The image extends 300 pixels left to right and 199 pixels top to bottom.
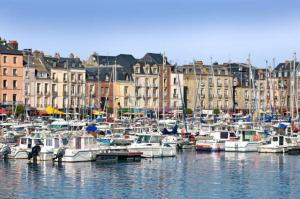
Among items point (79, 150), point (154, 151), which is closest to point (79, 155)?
point (79, 150)

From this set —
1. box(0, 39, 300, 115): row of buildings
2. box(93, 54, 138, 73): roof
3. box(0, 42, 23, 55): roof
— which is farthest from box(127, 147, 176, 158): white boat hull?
box(93, 54, 138, 73): roof

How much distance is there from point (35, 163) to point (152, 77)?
74.4m

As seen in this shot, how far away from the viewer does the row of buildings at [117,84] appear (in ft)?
402

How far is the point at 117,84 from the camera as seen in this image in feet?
443

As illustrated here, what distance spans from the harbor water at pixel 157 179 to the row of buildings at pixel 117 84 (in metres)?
44.4

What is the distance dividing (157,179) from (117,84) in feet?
254

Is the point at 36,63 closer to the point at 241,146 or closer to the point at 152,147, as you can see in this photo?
the point at 241,146

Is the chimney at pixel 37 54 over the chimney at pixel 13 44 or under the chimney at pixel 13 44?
under

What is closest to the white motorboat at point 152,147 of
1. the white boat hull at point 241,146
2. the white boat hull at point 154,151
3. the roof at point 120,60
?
the white boat hull at point 154,151

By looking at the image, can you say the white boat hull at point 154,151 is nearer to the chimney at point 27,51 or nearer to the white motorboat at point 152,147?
the white motorboat at point 152,147

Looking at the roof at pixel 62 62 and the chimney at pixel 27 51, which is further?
the roof at pixel 62 62

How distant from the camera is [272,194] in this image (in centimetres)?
5022

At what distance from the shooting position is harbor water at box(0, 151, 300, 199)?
50219mm

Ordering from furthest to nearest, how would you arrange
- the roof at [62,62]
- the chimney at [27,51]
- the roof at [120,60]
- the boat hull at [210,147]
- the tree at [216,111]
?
the tree at [216,111] → the roof at [120,60] → the roof at [62,62] → the chimney at [27,51] → the boat hull at [210,147]
